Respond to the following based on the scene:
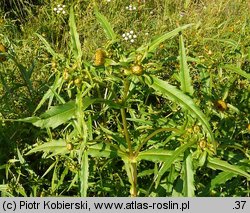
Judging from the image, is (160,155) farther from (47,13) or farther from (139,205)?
(47,13)

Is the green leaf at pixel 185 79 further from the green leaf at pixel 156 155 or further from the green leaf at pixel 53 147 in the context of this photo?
the green leaf at pixel 53 147

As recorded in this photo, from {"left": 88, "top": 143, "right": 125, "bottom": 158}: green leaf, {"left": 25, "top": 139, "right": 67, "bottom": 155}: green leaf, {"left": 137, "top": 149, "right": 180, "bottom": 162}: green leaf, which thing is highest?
{"left": 25, "top": 139, "right": 67, "bottom": 155}: green leaf

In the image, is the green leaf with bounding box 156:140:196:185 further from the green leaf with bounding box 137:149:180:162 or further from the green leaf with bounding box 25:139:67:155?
the green leaf with bounding box 25:139:67:155

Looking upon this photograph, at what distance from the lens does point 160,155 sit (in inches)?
56.6

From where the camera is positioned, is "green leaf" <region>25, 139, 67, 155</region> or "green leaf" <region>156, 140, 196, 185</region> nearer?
"green leaf" <region>156, 140, 196, 185</region>

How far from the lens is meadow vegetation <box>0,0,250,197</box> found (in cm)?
129

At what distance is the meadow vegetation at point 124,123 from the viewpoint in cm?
129

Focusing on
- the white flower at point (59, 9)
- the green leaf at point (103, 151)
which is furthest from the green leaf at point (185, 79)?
the white flower at point (59, 9)

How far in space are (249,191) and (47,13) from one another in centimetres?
224

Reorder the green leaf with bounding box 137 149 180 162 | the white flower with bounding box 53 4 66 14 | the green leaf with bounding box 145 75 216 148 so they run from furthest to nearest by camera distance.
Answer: the white flower with bounding box 53 4 66 14, the green leaf with bounding box 137 149 180 162, the green leaf with bounding box 145 75 216 148

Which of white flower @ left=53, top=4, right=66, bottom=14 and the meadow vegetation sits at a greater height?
white flower @ left=53, top=4, right=66, bottom=14

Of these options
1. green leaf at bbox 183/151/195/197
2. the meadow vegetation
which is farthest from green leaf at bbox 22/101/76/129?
green leaf at bbox 183/151/195/197

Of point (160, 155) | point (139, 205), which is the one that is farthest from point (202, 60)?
point (139, 205)

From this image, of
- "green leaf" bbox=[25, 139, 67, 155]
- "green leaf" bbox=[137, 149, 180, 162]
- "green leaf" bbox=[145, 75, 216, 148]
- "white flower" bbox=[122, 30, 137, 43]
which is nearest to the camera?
"green leaf" bbox=[145, 75, 216, 148]
